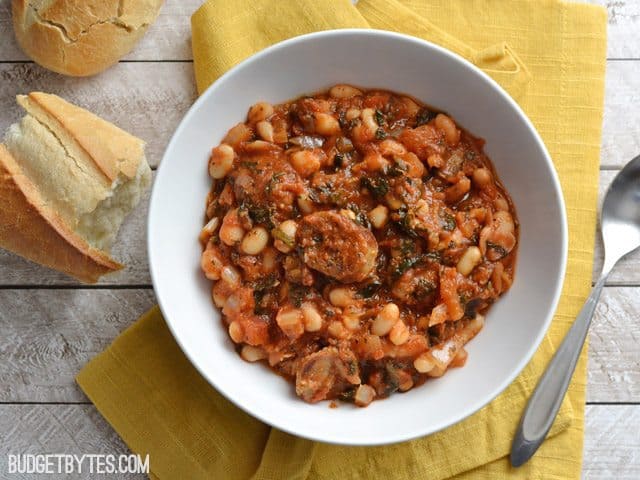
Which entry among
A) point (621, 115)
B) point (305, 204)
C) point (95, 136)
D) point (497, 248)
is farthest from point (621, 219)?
point (95, 136)

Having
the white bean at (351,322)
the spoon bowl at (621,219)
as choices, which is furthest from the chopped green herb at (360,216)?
the spoon bowl at (621,219)

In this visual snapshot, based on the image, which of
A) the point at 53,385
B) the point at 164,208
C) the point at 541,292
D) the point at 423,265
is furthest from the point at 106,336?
the point at 541,292

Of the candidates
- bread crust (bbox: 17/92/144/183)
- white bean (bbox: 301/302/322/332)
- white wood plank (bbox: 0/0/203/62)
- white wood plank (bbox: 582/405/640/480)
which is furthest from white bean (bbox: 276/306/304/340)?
white wood plank (bbox: 582/405/640/480)

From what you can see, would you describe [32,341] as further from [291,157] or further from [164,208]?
[291,157]

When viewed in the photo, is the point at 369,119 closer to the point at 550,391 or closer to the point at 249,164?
the point at 249,164

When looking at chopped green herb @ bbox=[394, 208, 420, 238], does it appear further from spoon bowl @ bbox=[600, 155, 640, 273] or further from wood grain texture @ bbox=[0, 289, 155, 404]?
wood grain texture @ bbox=[0, 289, 155, 404]

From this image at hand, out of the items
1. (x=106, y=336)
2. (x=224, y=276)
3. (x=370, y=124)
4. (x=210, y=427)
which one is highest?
A: (x=370, y=124)

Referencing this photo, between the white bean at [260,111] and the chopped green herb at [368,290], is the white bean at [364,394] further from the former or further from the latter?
the white bean at [260,111]
